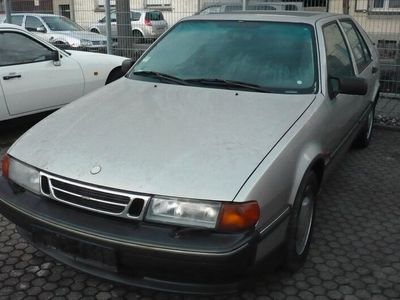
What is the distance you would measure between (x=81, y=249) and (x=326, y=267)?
63.0 inches

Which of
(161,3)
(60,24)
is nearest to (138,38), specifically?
(161,3)

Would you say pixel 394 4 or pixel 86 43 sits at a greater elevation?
pixel 394 4

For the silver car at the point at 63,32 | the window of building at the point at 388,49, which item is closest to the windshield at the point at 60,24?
the silver car at the point at 63,32

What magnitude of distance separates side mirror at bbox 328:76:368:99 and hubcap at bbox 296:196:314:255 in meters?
0.82

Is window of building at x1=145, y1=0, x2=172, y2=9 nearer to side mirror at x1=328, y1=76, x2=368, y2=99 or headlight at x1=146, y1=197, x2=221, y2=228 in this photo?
side mirror at x1=328, y1=76, x2=368, y2=99

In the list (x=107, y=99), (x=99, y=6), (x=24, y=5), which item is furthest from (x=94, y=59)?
(x=24, y=5)

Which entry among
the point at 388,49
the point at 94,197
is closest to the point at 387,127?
the point at 388,49

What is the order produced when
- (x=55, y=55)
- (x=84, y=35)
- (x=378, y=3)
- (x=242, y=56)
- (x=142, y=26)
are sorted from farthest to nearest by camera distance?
(x=84, y=35)
(x=142, y=26)
(x=378, y=3)
(x=55, y=55)
(x=242, y=56)

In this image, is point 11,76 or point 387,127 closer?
point 11,76

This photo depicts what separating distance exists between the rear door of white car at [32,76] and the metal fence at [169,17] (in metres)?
2.08

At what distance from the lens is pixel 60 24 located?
1117 cm

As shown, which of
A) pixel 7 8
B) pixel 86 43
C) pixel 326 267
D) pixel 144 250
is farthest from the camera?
pixel 7 8

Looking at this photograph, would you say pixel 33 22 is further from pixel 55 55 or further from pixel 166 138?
pixel 166 138

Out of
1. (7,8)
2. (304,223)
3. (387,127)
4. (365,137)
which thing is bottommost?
(387,127)
